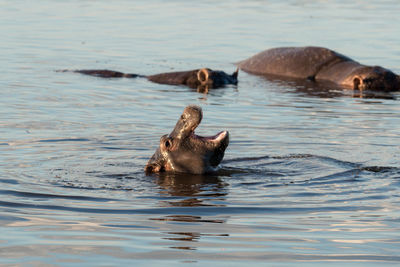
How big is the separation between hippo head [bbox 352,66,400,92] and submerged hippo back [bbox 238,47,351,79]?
1.64 m

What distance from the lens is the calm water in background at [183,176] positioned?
6.71m

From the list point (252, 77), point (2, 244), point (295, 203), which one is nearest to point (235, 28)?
point (252, 77)

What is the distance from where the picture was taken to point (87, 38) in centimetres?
2534

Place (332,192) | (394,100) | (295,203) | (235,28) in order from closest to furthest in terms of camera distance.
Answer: (295,203) → (332,192) → (394,100) → (235,28)

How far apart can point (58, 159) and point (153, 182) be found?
1695 mm

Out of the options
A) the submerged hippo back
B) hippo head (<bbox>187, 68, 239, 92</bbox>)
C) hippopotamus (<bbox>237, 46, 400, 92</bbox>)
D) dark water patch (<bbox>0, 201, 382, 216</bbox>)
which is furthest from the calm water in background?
the submerged hippo back

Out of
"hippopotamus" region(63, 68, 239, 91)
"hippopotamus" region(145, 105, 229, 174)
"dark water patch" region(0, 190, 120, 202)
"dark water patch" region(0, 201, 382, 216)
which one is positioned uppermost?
"hippopotamus" region(63, 68, 239, 91)

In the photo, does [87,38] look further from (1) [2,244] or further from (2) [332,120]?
(1) [2,244]


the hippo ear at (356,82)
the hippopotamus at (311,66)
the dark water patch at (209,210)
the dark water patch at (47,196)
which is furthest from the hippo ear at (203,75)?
the dark water patch at (209,210)

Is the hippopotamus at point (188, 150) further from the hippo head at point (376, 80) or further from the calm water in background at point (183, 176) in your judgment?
the hippo head at point (376, 80)

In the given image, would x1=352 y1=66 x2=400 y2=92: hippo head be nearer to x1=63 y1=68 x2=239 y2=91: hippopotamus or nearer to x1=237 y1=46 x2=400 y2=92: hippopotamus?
x1=237 y1=46 x2=400 y2=92: hippopotamus

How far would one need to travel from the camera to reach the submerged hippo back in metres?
20.2

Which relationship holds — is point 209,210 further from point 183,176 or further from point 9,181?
point 9,181

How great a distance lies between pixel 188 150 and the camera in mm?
9617
